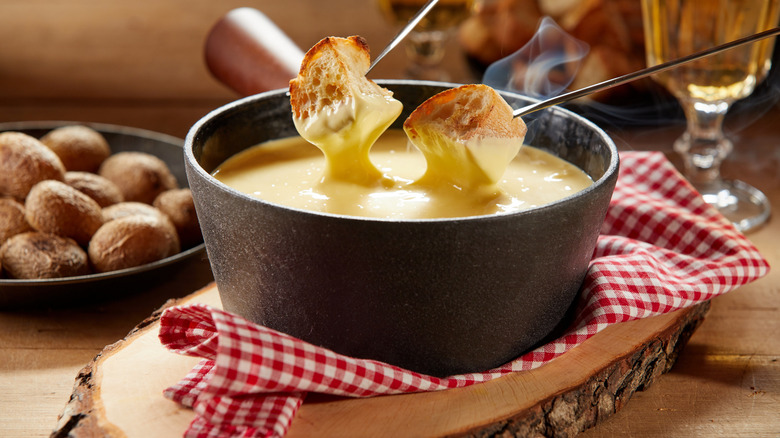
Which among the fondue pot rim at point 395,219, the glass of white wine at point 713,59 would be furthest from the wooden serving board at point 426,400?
the glass of white wine at point 713,59

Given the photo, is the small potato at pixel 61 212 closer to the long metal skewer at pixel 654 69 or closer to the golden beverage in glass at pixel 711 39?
the long metal skewer at pixel 654 69

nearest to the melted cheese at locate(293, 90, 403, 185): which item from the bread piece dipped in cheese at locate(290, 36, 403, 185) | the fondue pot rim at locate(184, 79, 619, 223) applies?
the bread piece dipped in cheese at locate(290, 36, 403, 185)

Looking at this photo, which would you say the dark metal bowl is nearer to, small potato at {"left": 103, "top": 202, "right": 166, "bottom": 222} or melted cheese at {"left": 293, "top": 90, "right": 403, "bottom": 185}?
melted cheese at {"left": 293, "top": 90, "right": 403, "bottom": 185}

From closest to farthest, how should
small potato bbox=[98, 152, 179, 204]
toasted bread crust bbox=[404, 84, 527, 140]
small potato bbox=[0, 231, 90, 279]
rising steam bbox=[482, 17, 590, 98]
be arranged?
toasted bread crust bbox=[404, 84, 527, 140] < small potato bbox=[0, 231, 90, 279] < small potato bbox=[98, 152, 179, 204] < rising steam bbox=[482, 17, 590, 98]

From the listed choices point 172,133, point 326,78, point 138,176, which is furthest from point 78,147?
point 326,78

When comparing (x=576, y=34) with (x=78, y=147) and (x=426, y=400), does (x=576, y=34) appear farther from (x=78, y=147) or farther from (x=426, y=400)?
(x=426, y=400)

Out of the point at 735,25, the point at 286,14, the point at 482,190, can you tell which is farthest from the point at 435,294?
the point at 286,14
